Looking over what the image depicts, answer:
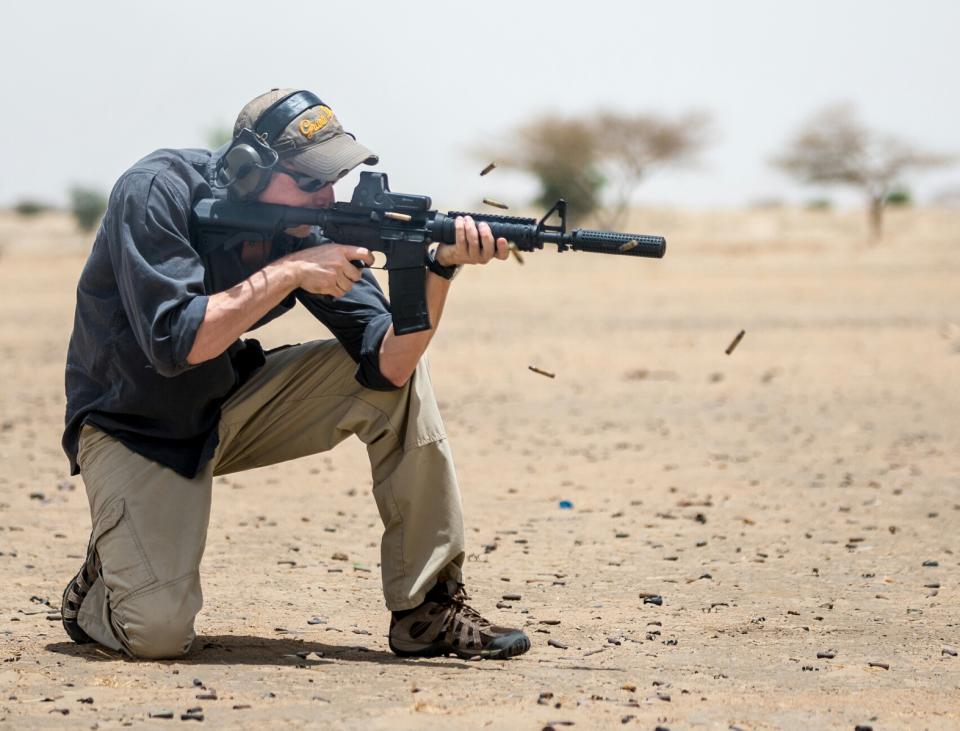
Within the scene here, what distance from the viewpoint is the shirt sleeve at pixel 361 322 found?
4.34 meters

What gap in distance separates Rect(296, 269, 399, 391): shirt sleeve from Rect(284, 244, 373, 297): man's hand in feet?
0.88

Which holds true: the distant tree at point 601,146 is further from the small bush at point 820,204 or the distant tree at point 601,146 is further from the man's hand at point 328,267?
the man's hand at point 328,267

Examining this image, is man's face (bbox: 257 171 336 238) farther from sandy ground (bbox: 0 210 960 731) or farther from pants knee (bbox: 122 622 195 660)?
sandy ground (bbox: 0 210 960 731)

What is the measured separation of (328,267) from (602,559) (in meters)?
2.24

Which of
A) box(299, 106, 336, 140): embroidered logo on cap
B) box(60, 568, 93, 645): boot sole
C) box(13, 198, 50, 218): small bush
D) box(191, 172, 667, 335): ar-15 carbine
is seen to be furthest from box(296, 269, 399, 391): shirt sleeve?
box(13, 198, 50, 218): small bush

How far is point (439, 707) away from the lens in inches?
142

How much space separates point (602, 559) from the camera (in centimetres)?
579

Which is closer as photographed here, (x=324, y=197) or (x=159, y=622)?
(x=159, y=622)

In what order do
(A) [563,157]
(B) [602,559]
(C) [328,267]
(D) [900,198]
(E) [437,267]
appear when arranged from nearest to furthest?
(C) [328,267] → (E) [437,267] → (B) [602,559] → (A) [563,157] → (D) [900,198]

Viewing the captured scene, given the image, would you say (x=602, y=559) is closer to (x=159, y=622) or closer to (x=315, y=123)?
(x=159, y=622)

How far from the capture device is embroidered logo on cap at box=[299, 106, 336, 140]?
424 centimetres

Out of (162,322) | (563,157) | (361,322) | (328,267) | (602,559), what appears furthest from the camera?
(563,157)

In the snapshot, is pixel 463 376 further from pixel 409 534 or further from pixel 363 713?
pixel 363 713

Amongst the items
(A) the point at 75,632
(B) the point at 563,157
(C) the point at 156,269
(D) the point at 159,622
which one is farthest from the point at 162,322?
(B) the point at 563,157
